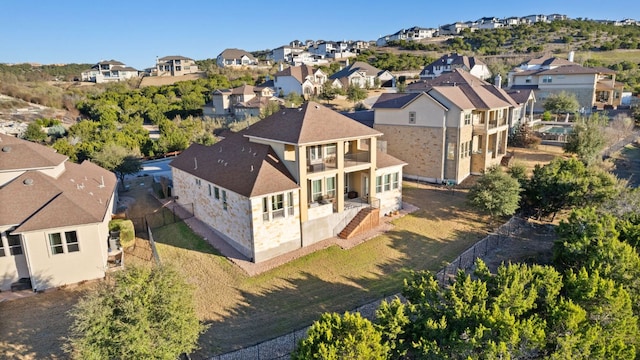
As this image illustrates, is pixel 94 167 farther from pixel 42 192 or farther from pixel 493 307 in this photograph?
pixel 493 307

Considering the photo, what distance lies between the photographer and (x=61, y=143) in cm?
4681

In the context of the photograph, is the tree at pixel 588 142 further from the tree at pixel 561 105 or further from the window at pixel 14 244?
the window at pixel 14 244

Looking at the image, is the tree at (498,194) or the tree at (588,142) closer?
the tree at (498,194)

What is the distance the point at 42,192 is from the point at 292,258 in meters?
15.7

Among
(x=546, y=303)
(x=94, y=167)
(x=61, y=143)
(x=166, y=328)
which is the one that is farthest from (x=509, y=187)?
(x=61, y=143)

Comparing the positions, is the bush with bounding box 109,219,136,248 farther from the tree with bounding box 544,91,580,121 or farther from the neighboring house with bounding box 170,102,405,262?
the tree with bounding box 544,91,580,121

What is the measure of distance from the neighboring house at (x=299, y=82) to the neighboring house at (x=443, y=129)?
168 ft

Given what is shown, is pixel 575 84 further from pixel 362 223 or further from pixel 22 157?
pixel 22 157

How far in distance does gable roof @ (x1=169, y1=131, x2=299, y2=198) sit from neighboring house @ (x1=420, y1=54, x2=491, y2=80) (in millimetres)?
73514

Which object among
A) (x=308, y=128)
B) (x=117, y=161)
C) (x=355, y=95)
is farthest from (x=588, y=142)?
(x=117, y=161)

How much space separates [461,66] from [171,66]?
3709 inches

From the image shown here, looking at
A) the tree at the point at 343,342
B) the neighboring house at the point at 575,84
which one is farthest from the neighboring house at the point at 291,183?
the neighboring house at the point at 575,84

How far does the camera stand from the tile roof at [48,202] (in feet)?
71.5

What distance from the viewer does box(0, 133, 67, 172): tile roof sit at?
2573 cm
